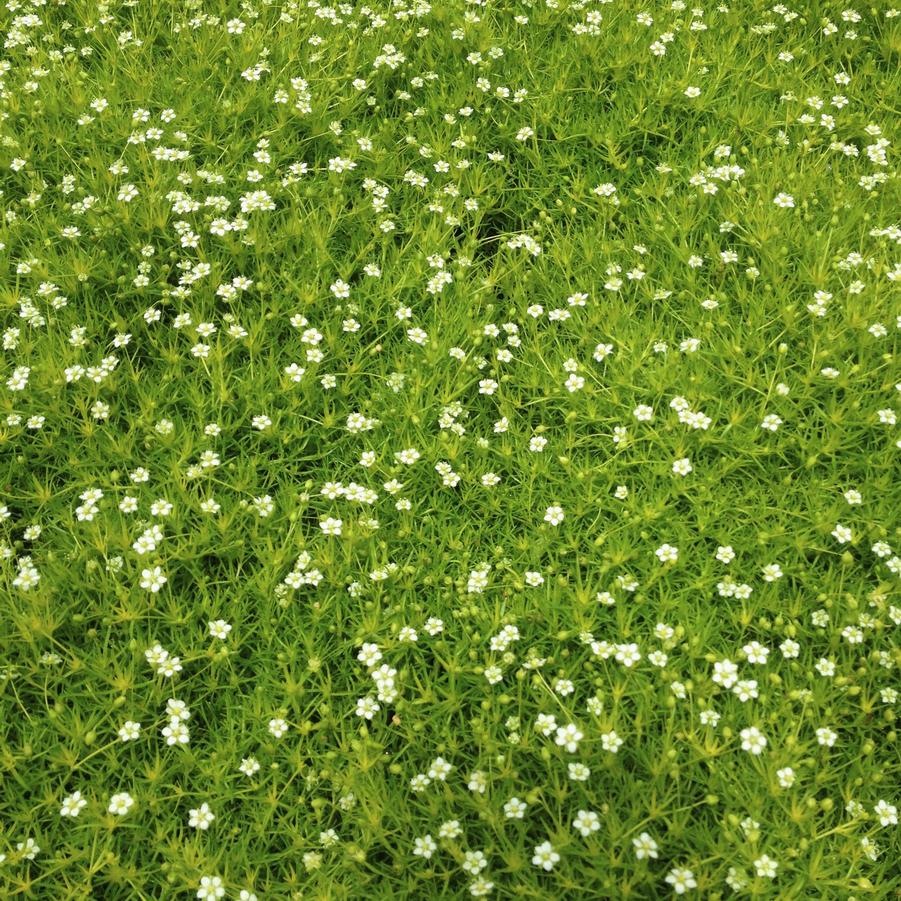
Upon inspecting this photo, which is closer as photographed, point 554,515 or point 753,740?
point 753,740

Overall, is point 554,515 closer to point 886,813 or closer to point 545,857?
point 545,857

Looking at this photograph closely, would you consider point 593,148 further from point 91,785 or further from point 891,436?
point 91,785

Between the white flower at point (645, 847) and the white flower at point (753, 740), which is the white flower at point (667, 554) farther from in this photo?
the white flower at point (645, 847)

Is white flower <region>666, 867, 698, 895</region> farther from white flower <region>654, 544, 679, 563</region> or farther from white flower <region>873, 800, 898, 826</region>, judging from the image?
white flower <region>654, 544, 679, 563</region>

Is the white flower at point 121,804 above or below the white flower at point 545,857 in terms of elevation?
below

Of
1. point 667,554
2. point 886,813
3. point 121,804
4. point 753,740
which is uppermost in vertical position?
point 667,554

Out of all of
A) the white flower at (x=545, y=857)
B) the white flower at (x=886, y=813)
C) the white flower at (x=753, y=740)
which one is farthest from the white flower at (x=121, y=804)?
the white flower at (x=886, y=813)

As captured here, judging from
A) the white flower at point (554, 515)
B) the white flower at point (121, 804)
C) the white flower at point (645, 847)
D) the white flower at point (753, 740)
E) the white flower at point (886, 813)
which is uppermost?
the white flower at point (554, 515)

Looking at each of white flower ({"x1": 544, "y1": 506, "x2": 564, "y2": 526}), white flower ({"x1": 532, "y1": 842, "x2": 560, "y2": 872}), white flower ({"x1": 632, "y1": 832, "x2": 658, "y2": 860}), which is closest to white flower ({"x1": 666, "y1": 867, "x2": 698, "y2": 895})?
white flower ({"x1": 632, "y1": 832, "x2": 658, "y2": 860})

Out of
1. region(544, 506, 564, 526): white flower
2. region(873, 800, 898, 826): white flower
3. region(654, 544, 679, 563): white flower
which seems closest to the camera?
region(873, 800, 898, 826): white flower

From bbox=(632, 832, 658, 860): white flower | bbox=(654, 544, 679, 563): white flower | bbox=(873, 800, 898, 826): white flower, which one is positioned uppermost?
bbox=(654, 544, 679, 563): white flower

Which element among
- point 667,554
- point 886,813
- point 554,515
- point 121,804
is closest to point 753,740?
point 886,813
